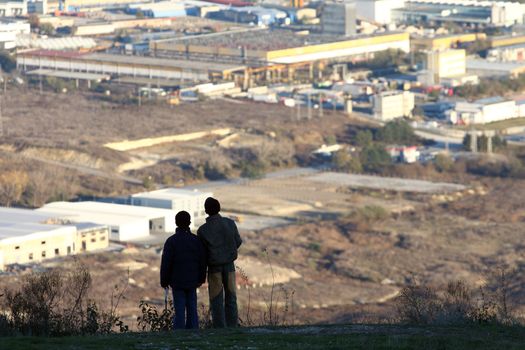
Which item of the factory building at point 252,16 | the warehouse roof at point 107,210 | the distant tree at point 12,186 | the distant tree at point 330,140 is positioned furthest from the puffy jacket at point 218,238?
the factory building at point 252,16

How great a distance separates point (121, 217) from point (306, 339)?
48.5 ft

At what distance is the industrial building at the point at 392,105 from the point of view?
3288 cm

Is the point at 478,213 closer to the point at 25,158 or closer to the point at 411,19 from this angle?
the point at 25,158

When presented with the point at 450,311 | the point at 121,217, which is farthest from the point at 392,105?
the point at 450,311

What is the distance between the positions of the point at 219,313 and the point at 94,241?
42.5 feet

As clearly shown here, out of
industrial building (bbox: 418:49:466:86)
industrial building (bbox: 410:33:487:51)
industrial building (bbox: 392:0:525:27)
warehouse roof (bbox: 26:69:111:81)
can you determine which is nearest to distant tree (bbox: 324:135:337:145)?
industrial building (bbox: 418:49:466:86)

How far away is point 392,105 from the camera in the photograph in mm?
33188

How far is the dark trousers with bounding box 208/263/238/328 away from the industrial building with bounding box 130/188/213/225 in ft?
47.4

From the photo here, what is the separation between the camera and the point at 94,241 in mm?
19766

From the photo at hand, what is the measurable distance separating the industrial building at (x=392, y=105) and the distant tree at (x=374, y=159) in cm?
456

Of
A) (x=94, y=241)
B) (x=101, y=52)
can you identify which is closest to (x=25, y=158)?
(x=94, y=241)

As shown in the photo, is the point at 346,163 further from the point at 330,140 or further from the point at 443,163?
the point at 330,140

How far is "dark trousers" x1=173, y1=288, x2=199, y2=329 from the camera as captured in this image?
268 inches

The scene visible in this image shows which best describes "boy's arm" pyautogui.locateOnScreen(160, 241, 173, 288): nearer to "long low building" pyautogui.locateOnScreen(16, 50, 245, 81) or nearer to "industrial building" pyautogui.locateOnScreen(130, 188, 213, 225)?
"industrial building" pyautogui.locateOnScreen(130, 188, 213, 225)
